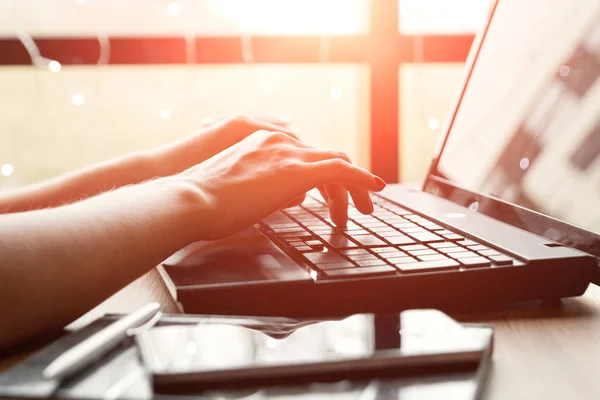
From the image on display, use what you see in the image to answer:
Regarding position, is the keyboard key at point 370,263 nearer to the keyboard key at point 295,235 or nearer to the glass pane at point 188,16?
the keyboard key at point 295,235

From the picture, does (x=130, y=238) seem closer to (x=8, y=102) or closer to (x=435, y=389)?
(x=435, y=389)

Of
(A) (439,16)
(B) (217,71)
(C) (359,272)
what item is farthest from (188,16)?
(C) (359,272)

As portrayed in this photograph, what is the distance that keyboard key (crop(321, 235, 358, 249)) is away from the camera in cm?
62

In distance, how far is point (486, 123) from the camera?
35.1 inches

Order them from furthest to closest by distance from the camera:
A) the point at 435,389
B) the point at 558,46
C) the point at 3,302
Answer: the point at 558,46
the point at 3,302
the point at 435,389

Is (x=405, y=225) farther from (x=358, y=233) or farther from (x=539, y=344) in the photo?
(x=539, y=344)

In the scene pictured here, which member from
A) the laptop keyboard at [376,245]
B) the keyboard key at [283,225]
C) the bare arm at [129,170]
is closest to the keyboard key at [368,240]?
the laptop keyboard at [376,245]

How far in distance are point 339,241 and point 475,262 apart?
0.48 feet

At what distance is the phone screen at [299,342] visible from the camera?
37 centimetres

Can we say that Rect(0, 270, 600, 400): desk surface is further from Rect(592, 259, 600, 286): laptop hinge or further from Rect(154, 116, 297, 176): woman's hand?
Rect(154, 116, 297, 176): woman's hand

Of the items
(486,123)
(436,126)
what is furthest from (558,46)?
(436,126)

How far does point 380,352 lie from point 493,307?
208 millimetres

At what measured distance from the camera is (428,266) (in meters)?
0.54

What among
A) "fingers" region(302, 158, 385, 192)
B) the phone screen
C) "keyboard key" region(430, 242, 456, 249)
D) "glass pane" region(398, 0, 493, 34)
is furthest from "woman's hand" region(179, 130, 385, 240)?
"glass pane" region(398, 0, 493, 34)
